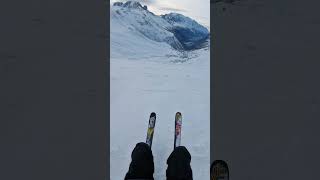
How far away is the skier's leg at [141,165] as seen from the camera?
1478mm

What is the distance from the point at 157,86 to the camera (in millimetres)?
1939

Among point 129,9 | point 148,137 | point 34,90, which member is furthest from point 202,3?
point 34,90

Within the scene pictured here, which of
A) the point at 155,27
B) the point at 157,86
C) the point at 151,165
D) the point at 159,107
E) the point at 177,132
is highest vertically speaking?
the point at 155,27

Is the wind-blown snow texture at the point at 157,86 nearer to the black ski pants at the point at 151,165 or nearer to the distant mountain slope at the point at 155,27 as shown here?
the distant mountain slope at the point at 155,27

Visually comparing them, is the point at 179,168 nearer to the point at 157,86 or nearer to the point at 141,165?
the point at 141,165

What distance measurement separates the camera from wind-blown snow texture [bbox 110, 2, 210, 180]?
173 cm
